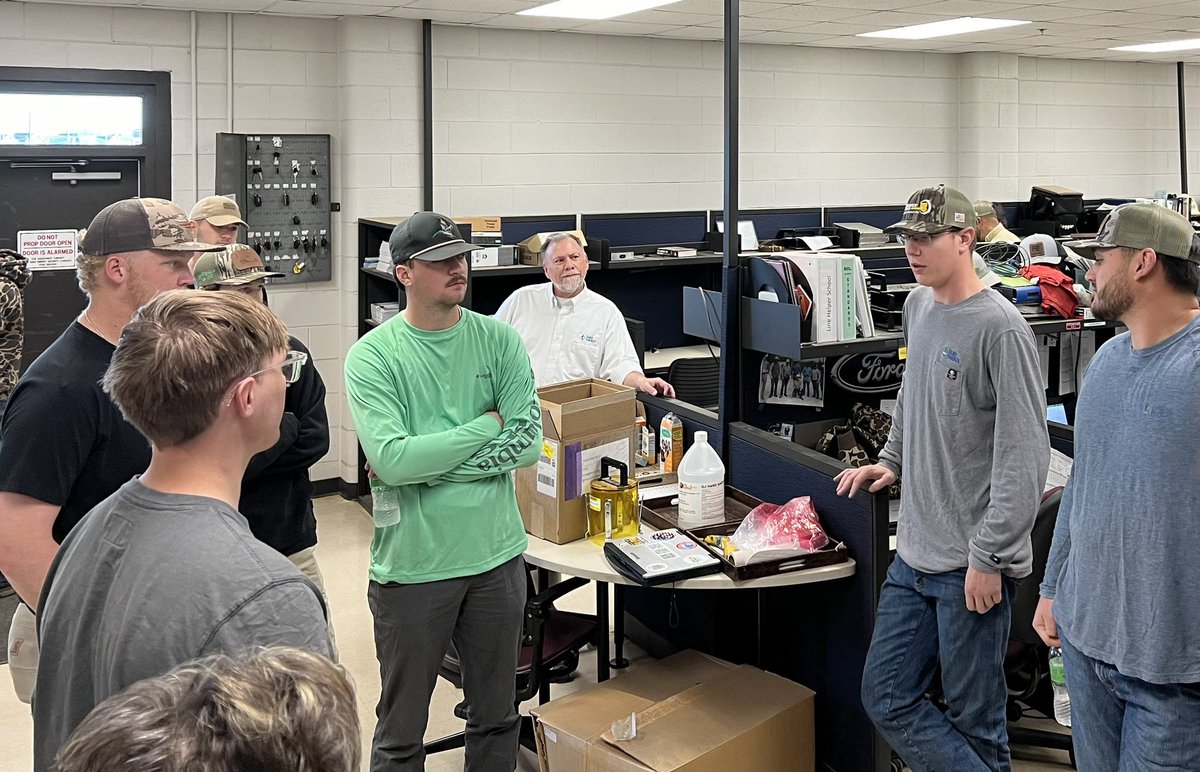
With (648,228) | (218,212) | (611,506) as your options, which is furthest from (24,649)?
(648,228)

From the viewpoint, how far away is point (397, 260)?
2.74 metres

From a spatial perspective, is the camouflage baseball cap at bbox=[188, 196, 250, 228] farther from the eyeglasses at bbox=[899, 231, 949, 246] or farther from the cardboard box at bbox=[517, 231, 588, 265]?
the eyeglasses at bbox=[899, 231, 949, 246]

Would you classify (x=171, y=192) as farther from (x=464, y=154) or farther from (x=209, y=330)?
(x=209, y=330)

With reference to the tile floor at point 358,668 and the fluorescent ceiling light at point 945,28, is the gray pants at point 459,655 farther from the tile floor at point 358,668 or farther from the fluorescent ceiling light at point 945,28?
the fluorescent ceiling light at point 945,28

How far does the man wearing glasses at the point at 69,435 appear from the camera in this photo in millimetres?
1915

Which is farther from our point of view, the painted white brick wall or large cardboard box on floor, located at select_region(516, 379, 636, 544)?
the painted white brick wall

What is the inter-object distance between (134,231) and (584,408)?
1.27 meters

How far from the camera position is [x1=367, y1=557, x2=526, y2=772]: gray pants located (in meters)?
2.60

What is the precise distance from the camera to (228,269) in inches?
118

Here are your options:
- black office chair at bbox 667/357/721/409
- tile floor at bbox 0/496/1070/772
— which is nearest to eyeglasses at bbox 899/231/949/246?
tile floor at bbox 0/496/1070/772

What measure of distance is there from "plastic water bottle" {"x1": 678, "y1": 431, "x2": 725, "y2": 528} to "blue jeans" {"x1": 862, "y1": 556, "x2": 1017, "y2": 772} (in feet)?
1.95

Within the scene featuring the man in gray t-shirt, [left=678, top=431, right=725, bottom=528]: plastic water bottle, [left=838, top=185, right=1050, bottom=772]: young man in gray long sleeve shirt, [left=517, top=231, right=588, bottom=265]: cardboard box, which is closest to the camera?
the man in gray t-shirt

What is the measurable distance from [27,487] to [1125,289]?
81.5 inches

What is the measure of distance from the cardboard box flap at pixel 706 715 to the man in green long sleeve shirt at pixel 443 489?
0.34m
